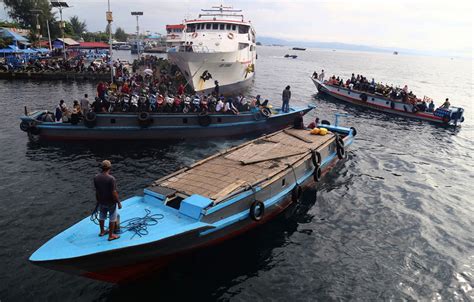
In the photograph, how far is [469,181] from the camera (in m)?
18.6

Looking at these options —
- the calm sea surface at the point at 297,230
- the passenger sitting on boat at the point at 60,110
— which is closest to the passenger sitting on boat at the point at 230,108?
the calm sea surface at the point at 297,230

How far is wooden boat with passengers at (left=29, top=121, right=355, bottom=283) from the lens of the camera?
26.5 feet

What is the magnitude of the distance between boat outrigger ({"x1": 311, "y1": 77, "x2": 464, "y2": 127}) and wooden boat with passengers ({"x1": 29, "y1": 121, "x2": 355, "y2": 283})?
21.2 m

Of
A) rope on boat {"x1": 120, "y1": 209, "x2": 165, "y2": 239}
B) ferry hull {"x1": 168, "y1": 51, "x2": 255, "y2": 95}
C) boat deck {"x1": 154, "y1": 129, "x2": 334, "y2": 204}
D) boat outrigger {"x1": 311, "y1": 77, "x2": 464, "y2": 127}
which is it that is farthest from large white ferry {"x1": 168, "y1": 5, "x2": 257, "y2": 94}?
rope on boat {"x1": 120, "y1": 209, "x2": 165, "y2": 239}

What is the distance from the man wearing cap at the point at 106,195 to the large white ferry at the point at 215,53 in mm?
26500

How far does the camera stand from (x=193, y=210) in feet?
31.2

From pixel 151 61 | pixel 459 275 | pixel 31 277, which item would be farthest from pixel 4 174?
pixel 151 61

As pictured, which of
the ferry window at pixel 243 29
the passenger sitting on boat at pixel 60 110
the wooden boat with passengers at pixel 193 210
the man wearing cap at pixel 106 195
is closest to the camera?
the man wearing cap at pixel 106 195

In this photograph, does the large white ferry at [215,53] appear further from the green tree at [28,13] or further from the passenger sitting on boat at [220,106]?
the green tree at [28,13]

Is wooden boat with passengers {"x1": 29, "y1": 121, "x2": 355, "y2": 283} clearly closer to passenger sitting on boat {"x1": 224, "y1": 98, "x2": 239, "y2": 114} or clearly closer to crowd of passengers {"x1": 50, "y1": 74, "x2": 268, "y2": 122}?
passenger sitting on boat {"x1": 224, "y1": 98, "x2": 239, "y2": 114}

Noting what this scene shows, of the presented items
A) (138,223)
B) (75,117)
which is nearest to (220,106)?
(75,117)

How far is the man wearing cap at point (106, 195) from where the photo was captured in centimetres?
786

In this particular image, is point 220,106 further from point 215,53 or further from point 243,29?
point 243,29

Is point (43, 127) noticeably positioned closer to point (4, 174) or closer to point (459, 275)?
point (4, 174)
